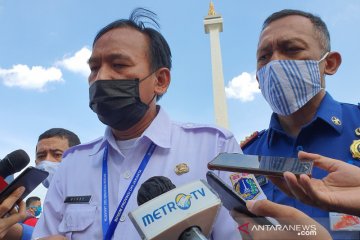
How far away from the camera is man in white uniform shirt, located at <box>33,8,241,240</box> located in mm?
1521

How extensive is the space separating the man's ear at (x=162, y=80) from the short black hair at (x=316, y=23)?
0.69m

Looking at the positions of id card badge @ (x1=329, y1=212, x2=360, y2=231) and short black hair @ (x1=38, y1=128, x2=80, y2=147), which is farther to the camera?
short black hair @ (x1=38, y1=128, x2=80, y2=147)

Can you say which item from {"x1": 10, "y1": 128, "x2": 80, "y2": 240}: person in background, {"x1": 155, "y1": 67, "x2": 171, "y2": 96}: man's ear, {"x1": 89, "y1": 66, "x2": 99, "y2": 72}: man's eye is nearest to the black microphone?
{"x1": 89, "y1": 66, "x2": 99, "y2": 72}: man's eye

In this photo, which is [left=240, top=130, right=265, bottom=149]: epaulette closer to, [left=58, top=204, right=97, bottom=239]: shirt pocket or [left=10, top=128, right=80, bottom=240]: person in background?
[left=58, top=204, right=97, bottom=239]: shirt pocket

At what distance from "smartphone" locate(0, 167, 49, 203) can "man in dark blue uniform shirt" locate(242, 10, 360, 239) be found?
115 cm

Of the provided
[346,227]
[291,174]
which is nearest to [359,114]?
[346,227]

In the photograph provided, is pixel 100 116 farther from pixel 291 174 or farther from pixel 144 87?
pixel 291 174

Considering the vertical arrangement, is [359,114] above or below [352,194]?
above

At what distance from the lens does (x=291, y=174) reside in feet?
3.27

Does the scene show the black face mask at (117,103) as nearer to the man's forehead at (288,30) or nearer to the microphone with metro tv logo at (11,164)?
the microphone with metro tv logo at (11,164)

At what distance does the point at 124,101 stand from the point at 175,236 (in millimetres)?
1116

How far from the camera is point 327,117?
1.86 m

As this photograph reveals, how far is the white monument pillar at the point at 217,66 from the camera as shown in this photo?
47.2ft

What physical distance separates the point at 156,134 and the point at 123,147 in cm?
21
